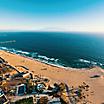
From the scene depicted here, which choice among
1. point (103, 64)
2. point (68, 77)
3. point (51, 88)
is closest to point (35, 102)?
point (51, 88)

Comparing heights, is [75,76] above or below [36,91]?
above

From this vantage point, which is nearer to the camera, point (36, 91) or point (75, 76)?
point (36, 91)

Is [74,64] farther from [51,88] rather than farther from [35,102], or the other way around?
[35,102]

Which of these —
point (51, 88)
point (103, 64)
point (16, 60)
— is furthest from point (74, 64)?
point (51, 88)

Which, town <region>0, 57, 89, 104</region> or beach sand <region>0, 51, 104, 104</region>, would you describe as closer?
town <region>0, 57, 89, 104</region>

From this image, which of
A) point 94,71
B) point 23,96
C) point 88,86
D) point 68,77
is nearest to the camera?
point 23,96

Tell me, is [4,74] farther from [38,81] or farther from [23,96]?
[23,96]

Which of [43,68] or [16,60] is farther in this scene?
[16,60]

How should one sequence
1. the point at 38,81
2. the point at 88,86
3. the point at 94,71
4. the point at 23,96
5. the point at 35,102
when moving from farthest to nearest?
the point at 94,71 < the point at 38,81 < the point at 88,86 < the point at 23,96 < the point at 35,102

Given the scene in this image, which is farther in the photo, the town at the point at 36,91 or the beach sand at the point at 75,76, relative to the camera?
the beach sand at the point at 75,76
